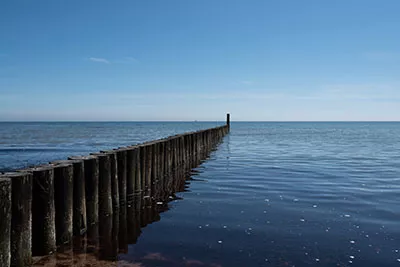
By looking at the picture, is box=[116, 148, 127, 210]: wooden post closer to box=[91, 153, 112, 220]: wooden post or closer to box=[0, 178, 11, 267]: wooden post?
box=[91, 153, 112, 220]: wooden post

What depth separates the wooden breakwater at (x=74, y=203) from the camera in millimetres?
5238

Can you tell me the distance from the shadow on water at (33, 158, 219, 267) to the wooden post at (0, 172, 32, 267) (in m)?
0.30

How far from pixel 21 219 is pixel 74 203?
60.8 inches

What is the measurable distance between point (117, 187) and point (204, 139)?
725 inches

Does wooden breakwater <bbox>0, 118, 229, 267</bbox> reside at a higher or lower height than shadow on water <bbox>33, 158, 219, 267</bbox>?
higher

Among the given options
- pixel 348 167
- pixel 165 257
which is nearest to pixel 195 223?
pixel 165 257

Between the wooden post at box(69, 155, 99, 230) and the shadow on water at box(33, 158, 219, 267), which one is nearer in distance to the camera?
the shadow on water at box(33, 158, 219, 267)

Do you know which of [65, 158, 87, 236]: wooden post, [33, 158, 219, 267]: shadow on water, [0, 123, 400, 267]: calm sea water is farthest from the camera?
[65, 158, 87, 236]: wooden post

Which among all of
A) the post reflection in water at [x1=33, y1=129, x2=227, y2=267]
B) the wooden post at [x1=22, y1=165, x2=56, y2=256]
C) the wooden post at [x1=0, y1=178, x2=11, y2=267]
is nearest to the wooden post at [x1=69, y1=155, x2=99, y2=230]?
the post reflection in water at [x1=33, y1=129, x2=227, y2=267]

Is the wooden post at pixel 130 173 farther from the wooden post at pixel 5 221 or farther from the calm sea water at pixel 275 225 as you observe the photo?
the wooden post at pixel 5 221

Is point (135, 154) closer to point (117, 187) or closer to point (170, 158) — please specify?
point (117, 187)

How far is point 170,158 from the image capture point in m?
15.3

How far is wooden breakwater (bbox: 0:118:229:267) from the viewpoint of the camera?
524 cm

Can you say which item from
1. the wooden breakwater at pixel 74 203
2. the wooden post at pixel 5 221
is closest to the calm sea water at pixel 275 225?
the wooden breakwater at pixel 74 203
